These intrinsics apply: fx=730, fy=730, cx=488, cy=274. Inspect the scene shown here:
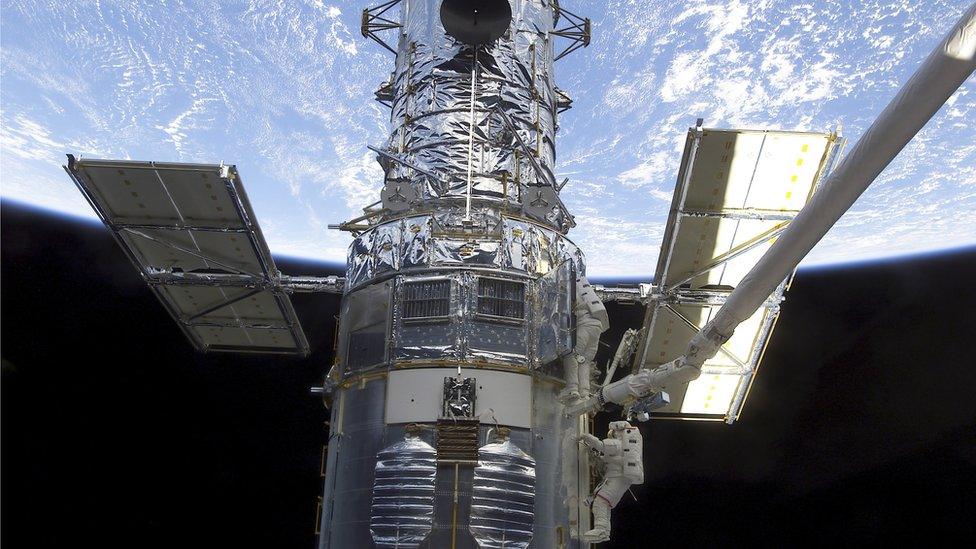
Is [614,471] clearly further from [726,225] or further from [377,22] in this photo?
[377,22]

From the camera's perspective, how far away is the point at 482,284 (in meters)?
8.50

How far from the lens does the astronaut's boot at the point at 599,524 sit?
7695mm

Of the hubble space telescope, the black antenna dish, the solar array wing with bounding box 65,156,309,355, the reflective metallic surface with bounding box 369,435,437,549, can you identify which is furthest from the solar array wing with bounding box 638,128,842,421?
the solar array wing with bounding box 65,156,309,355

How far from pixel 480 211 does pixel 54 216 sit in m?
12.5

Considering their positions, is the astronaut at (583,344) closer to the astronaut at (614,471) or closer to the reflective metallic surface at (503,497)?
the astronaut at (614,471)

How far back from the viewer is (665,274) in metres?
10.1

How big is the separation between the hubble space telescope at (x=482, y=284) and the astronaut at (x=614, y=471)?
0.02 meters

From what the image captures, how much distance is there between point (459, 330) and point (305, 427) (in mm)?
10796

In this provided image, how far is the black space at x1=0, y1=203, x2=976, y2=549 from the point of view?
1614 cm

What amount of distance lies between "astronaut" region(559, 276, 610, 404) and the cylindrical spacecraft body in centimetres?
19

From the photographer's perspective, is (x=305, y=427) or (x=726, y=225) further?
(x=305, y=427)

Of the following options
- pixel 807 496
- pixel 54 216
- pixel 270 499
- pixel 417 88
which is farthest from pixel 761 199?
pixel 54 216

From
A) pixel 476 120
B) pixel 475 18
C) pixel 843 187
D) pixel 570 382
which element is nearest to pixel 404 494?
pixel 570 382

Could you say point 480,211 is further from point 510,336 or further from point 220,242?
point 220,242
